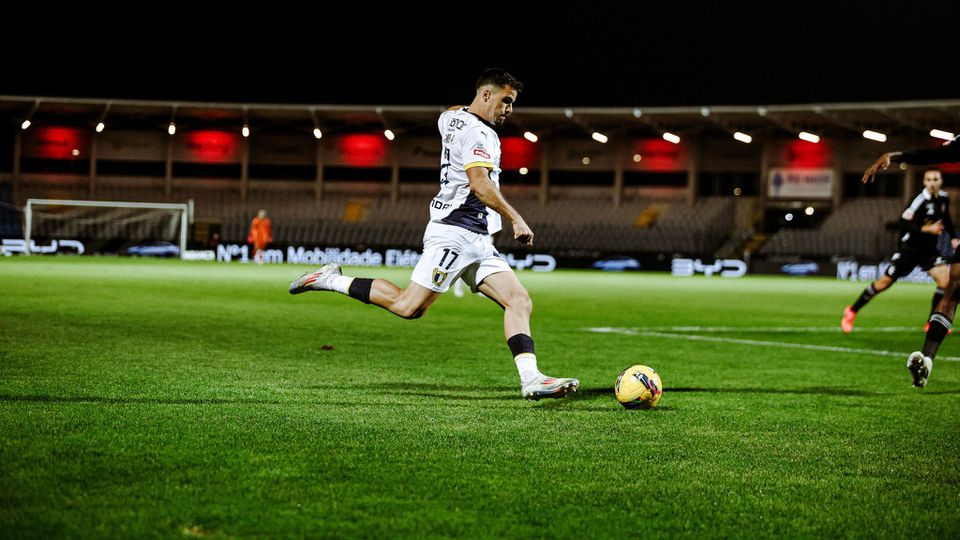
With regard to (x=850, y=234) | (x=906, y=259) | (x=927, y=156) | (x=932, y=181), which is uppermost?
(x=850, y=234)

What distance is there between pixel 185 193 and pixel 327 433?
55990 millimetres

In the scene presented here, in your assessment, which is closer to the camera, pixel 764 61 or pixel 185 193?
pixel 764 61

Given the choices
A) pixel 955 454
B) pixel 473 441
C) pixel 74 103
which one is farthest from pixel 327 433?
pixel 74 103

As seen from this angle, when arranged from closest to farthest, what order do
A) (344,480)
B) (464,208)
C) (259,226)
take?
1. (344,480)
2. (464,208)
3. (259,226)

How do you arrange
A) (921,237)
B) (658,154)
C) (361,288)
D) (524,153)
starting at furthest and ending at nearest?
1. (524,153)
2. (658,154)
3. (921,237)
4. (361,288)

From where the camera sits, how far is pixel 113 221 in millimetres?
46156

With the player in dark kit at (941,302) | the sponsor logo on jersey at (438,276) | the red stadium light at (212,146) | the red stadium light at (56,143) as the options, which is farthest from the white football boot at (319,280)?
the red stadium light at (56,143)

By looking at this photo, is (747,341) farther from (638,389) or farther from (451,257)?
(451,257)

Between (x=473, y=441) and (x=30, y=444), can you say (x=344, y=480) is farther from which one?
(x=30, y=444)

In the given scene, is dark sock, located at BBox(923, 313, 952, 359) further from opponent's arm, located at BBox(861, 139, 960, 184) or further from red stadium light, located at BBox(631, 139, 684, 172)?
red stadium light, located at BBox(631, 139, 684, 172)

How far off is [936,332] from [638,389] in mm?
3343

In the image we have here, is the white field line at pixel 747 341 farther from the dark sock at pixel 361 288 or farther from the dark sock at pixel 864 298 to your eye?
the dark sock at pixel 361 288

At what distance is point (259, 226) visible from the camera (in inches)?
1581

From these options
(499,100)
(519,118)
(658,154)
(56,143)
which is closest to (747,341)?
(499,100)
